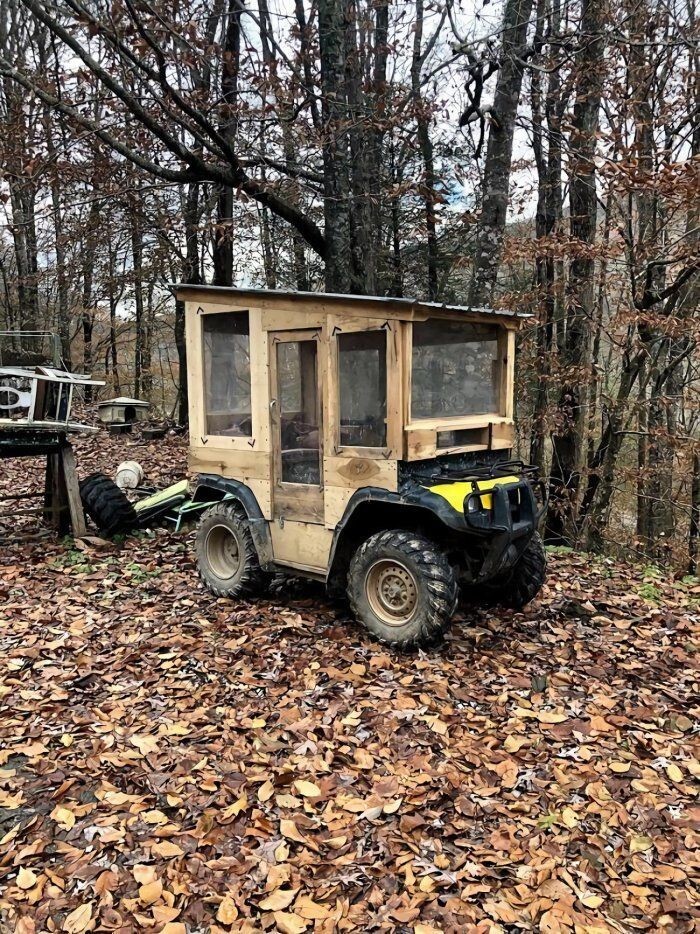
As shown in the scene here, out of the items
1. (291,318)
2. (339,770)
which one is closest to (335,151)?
(291,318)

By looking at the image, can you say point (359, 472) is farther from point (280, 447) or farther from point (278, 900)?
point (278, 900)

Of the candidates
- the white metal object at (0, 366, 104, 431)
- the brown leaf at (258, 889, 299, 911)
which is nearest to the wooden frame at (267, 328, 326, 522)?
the white metal object at (0, 366, 104, 431)

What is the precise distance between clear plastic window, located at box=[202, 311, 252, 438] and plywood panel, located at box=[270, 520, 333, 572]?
2.87 ft

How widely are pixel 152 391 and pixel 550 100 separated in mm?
18571

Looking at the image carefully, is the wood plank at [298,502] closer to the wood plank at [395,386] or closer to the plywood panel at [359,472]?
the plywood panel at [359,472]

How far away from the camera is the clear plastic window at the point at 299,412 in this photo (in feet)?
17.4

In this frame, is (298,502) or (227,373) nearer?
(298,502)

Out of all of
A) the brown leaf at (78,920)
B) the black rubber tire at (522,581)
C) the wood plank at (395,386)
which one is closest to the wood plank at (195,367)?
the wood plank at (395,386)

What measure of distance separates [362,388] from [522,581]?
7.11ft

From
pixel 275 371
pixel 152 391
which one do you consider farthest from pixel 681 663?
pixel 152 391

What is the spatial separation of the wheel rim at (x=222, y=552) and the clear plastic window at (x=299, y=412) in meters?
1.02

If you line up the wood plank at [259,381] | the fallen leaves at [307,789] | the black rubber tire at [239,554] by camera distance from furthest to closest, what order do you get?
1. the black rubber tire at [239,554]
2. the wood plank at [259,381]
3. the fallen leaves at [307,789]

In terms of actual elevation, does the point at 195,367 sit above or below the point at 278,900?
above

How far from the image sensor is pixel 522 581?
5.69 meters
